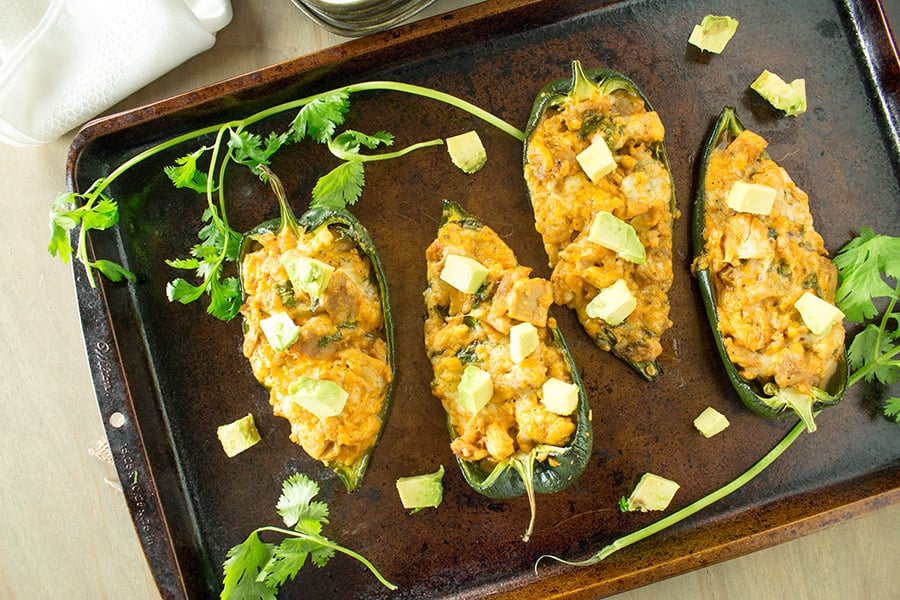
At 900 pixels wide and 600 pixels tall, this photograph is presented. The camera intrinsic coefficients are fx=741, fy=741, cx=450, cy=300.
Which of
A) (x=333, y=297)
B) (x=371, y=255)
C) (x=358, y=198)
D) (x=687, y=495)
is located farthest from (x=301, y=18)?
(x=687, y=495)

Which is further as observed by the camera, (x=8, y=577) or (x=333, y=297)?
(x=8, y=577)

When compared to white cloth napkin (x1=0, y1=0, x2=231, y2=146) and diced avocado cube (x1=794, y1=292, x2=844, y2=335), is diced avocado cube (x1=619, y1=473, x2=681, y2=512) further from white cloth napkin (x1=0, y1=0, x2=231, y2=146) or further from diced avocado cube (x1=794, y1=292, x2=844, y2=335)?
white cloth napkin (x1=0, y1=0, x2=231, y2=146)

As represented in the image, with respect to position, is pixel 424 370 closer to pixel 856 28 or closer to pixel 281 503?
pixel 281 503

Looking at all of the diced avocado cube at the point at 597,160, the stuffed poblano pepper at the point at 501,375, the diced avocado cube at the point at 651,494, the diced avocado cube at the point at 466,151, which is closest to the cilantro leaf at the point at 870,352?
the diced avocado cube at the point at 651,494

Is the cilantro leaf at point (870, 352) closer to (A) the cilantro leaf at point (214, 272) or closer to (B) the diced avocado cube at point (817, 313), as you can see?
(B) the diced avocado cube at point (817, 313)

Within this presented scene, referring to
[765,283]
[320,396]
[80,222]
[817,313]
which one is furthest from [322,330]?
[817,313]

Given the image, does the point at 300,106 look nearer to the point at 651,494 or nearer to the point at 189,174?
the point at 189,174
